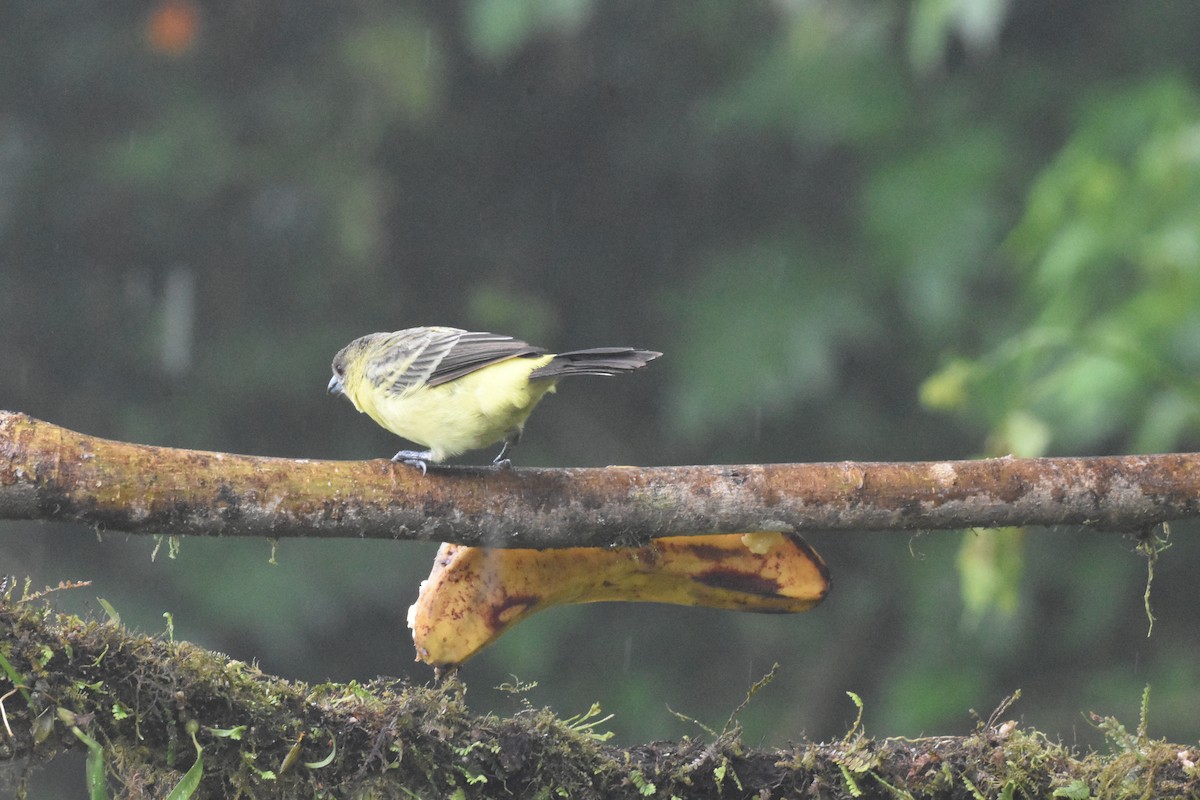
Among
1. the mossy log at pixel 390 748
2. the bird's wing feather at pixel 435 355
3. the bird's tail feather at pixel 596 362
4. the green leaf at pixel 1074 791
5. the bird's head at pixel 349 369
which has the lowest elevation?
the green leaf at pixel 1074 791

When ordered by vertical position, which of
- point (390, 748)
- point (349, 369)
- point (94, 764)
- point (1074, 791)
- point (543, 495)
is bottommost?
point (1074, 791)

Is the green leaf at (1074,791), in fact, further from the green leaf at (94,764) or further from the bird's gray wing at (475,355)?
the green leaf at (94,764)

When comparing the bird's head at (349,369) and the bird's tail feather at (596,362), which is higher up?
the bird's tail feather at (596,362)

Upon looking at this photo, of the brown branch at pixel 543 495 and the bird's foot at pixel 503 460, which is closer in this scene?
the brown branch at pixel 543 495

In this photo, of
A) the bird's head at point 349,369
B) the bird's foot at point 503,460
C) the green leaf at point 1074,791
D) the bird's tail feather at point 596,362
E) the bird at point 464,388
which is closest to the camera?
the green leaf at point 1074,791

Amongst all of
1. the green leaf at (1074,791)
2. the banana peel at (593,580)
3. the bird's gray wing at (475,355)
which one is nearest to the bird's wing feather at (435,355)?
the bird's gray wing at (475,355)

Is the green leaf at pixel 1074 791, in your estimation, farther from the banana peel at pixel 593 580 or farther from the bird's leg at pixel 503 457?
the bird's leg at pixel 503 457

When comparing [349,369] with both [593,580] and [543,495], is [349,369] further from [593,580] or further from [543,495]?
[543,495]

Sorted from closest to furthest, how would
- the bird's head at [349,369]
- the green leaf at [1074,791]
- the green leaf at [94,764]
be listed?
the green leaf at [94,764] → the green leaf at [1074,791] → the bird's head at [349,369]

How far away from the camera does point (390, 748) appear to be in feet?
7.96

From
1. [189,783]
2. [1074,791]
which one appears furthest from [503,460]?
[1074,791]

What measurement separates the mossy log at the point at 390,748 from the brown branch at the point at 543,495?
23 cm

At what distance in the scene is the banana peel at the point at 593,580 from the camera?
2881 mm

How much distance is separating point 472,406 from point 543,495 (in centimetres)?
83
